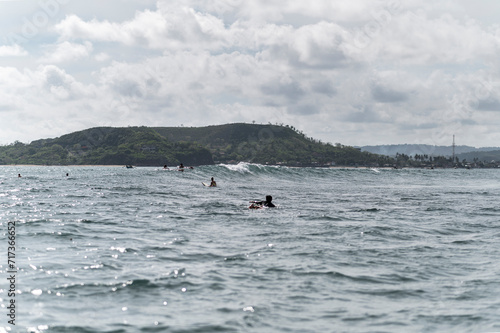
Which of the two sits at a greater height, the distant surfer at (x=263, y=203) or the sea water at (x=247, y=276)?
the distant surfer at (x=263, y=203)

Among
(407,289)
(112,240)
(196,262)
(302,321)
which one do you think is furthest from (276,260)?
(112,240)

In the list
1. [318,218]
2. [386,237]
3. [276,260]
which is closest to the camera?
[276,260]

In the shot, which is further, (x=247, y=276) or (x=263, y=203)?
(x=263, y=203)

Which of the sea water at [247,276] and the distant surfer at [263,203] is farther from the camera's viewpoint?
the distant surfer at [263,203]

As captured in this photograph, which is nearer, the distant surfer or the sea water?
the sea water

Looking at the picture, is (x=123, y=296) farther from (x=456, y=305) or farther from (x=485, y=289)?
(x=485, y=289)

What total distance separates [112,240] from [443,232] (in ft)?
53.4

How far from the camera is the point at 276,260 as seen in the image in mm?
15359

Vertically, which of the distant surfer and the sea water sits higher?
the distant surfer

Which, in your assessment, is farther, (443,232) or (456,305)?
(443,232)

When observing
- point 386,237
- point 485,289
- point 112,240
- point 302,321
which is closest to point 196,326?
point 302,321

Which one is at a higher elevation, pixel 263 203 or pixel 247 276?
pixel 263 203

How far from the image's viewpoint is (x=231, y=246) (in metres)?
17.9

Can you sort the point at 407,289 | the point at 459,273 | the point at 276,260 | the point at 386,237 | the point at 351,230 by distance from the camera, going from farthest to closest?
the point at 351,230 → the point at 386,237 → the point at 276,260 → the point at 459,273 → the point at 407,289
